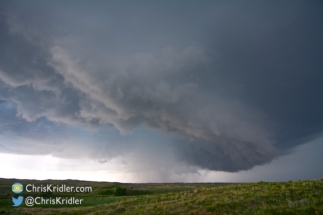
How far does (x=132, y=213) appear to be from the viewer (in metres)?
26.1

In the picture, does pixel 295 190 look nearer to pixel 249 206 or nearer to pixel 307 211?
pixel 249 206

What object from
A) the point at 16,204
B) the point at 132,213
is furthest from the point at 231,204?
the point at 16,204

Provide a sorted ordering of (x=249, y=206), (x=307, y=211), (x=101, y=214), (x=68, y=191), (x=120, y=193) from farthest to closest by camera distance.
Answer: (x=68, y=191) < (x=120, y=193) < (x=101, y=214) < (x=249, y=206) < (x=307, y=211)

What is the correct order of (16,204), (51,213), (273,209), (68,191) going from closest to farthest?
(273,209)
(51,213)
(16,204)
(68,191)

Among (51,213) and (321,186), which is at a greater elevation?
(321,186)

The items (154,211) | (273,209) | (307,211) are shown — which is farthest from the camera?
(154,211)

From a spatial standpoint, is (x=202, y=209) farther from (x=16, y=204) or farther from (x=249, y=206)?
(x=16, y=204)

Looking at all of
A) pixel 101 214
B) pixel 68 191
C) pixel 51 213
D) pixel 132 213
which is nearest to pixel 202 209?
pixel 132 213

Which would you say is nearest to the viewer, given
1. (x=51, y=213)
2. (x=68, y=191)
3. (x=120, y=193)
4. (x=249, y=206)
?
(x=249, y=206)

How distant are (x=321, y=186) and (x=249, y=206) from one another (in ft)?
36.7

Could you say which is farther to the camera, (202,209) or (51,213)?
(51,213)

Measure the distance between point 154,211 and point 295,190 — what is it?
610 inches

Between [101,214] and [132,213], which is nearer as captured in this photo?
[132,213]

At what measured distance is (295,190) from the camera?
25281mm
